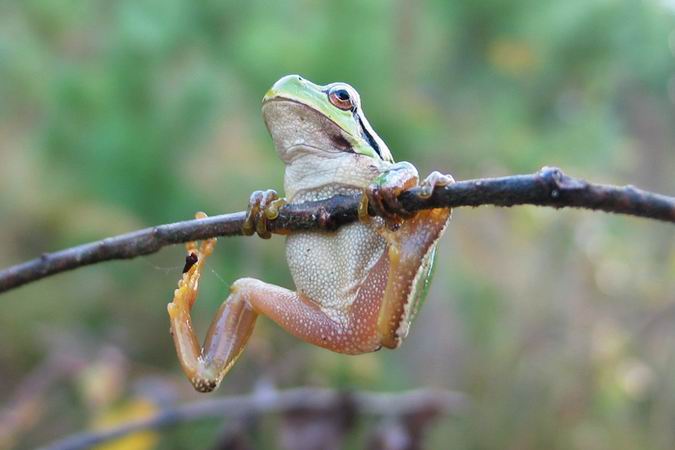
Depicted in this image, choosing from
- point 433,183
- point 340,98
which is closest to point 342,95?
point 340,98

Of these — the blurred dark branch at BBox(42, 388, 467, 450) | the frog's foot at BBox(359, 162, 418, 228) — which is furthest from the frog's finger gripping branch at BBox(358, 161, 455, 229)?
the blurred dark branch at BBox(42, 388, 467, 450)

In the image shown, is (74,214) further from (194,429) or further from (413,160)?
(413,160)

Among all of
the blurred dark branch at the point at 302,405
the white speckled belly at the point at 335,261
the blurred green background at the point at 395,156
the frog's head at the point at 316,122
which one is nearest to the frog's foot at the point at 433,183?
the white speckled belly at the point at 335,261

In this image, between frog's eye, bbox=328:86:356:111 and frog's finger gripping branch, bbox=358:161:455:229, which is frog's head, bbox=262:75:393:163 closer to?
frog's eye, bbox=328:86:356:111

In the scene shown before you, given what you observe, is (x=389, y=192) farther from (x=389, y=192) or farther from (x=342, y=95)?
(x=342, y=95)

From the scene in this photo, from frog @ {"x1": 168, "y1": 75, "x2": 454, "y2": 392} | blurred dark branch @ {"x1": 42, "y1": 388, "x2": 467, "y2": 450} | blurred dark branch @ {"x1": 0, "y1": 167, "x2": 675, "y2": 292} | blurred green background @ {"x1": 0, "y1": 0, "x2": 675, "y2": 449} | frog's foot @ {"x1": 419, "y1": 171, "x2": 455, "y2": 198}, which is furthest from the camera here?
blurred green background @ {"x1": 0, "y1": 0, "x2": 675, "y2": 449}

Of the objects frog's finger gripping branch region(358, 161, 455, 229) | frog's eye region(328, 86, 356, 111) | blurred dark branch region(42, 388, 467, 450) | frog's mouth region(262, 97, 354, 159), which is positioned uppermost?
frog's eye region(328, 86, 356, 111)

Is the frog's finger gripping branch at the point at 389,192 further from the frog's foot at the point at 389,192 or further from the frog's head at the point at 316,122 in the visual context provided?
the frog's head at the point at 316,122
